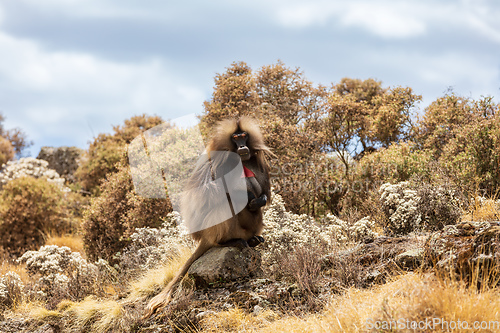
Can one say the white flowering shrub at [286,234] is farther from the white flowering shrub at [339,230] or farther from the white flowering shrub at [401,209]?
the white flowering shrub at [401,209]

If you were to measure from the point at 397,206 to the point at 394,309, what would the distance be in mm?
3619

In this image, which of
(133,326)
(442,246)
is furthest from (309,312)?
(133,326)

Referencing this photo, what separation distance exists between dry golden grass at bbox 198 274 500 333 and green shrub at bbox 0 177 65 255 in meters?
9.25

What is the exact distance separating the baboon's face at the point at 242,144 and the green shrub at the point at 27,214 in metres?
8.21

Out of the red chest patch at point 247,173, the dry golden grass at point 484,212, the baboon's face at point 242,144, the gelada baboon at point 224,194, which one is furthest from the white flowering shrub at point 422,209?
the baboon's face at point 242,144

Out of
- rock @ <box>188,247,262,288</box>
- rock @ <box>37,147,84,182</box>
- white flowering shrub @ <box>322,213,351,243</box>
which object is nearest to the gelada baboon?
rock @ <box>188,247,262,288</box>

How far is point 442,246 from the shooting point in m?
4.45

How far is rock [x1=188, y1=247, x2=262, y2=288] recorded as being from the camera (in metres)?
5.36

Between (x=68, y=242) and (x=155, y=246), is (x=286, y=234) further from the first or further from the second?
(x=68, y=242)

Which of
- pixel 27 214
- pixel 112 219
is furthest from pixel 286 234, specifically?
pixel 27 214

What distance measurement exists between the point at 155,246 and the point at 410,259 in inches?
176

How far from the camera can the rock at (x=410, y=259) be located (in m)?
4.63

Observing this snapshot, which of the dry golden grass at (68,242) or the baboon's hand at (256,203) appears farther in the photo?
the dry golden grass at (68,242)

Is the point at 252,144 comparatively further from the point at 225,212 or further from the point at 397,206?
the point at 397,206
